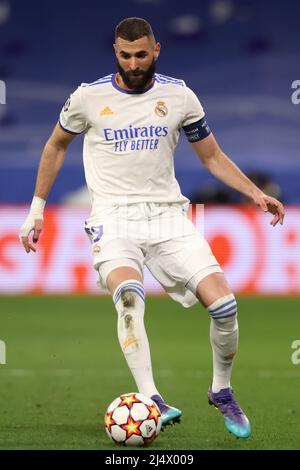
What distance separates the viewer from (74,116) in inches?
270

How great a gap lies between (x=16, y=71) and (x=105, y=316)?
7.27 meters

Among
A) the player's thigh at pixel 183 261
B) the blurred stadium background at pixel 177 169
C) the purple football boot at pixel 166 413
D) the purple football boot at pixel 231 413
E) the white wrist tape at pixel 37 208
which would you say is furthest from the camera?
the blurred stadium background at pixel 177 169

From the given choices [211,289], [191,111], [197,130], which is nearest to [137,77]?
[191,111]

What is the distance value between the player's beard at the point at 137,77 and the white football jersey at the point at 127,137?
7 cm

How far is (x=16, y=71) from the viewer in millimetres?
21156

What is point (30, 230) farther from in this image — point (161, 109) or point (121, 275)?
point (161, 109)

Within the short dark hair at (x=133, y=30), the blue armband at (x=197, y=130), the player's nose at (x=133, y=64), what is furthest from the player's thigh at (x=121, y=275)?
the short dark hair at (x=133, y=30)

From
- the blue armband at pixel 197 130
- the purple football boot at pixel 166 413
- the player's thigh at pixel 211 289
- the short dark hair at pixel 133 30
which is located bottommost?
the purple football boot at pixel 166 413

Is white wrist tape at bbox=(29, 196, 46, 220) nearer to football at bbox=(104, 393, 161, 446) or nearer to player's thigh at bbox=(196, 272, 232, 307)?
player's thigh at bbox=(196, 272, 232, 307)

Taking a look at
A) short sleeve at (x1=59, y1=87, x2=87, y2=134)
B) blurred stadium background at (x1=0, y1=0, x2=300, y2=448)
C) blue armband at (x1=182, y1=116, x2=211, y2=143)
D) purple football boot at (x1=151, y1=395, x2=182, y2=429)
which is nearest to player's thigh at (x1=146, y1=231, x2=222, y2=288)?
blue armband at (x1=182, y1=116, x2=211, y2=143)

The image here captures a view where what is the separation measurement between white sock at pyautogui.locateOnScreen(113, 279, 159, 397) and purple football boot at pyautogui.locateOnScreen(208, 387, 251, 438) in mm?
545

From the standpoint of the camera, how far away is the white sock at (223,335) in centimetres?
655

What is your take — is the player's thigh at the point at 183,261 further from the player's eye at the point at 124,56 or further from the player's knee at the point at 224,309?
the player's eye at the point at 124,56
